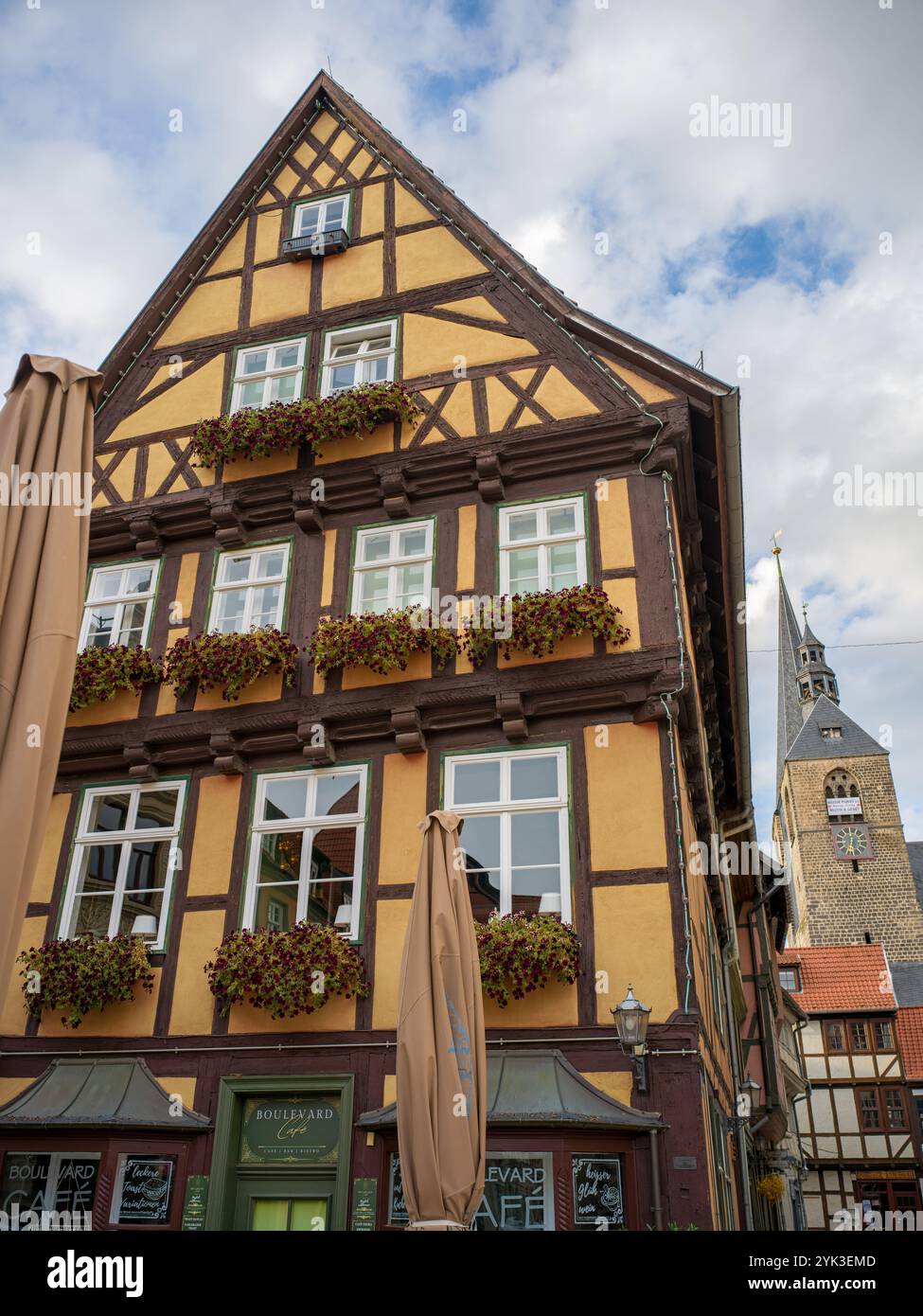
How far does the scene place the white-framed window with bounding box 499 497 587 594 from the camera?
35.1ft

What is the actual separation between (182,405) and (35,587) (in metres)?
9.39

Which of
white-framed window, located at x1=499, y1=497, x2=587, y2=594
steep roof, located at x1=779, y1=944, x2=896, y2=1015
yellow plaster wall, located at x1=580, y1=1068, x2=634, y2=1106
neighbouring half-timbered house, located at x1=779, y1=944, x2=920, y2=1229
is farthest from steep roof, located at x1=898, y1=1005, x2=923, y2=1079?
yellow plaster wall, located at x1=580, y1=1068, x2=634, y2=1106

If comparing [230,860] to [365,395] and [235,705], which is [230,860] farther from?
[365,395]

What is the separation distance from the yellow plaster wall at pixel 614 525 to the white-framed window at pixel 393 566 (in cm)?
179

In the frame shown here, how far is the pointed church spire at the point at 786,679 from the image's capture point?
82.2 meters

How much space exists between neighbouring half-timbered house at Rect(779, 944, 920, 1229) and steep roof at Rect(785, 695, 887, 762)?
36387 mm

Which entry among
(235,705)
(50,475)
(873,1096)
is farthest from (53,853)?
(873,1096)

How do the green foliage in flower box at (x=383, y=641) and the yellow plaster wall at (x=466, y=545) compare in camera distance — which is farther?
the yellow plaster wall at (x=466, y=545)

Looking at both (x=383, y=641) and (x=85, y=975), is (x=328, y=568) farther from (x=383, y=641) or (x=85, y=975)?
(x=85, y=975)

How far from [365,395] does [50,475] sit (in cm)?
732

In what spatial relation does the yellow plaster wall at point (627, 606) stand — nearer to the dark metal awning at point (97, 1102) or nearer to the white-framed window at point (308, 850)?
the white-framed window at point (308, 850)

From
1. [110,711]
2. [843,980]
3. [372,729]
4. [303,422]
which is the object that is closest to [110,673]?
[110,711]

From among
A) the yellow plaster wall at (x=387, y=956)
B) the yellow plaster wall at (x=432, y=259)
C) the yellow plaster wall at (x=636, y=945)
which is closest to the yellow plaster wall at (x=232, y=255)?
the yellow plaster wall at (x=432, y=259)

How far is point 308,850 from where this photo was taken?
10.1 m
